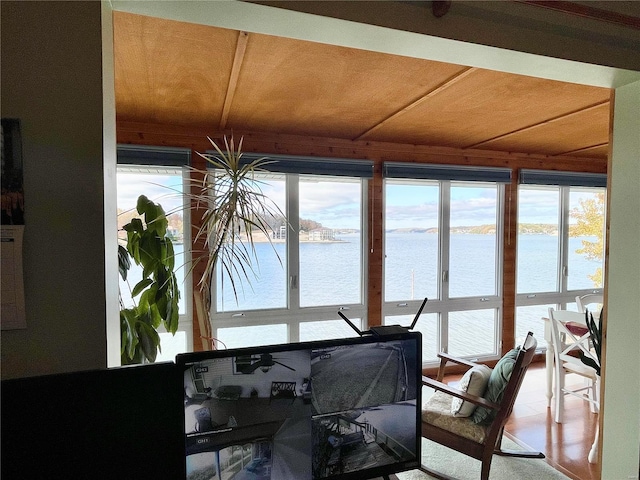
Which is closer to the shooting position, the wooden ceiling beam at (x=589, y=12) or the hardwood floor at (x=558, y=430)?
the wooden ceiling beam at (x=589, y=12)

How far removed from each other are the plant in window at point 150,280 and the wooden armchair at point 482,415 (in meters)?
1.51

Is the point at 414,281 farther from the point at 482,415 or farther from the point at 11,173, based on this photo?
the point at 11,173

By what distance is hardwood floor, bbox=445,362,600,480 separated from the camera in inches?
90.9

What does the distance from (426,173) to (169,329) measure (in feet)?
8.89

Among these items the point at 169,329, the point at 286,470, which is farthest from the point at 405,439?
the point at 169,329

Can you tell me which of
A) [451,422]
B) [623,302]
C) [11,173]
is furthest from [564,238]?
[11,173]

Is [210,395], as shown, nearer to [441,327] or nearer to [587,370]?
[587,370]

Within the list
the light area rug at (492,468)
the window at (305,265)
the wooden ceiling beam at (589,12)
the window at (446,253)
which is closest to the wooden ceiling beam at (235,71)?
the window at (305,265)

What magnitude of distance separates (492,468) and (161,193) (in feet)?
10.4

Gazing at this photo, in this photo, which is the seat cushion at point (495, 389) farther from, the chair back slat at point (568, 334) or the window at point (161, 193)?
the window at point (161, 193)

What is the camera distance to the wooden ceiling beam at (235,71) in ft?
4.65

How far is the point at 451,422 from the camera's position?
2.11 m

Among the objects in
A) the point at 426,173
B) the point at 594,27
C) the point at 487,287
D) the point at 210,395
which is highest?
the point at 594,27

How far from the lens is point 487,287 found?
390cm
